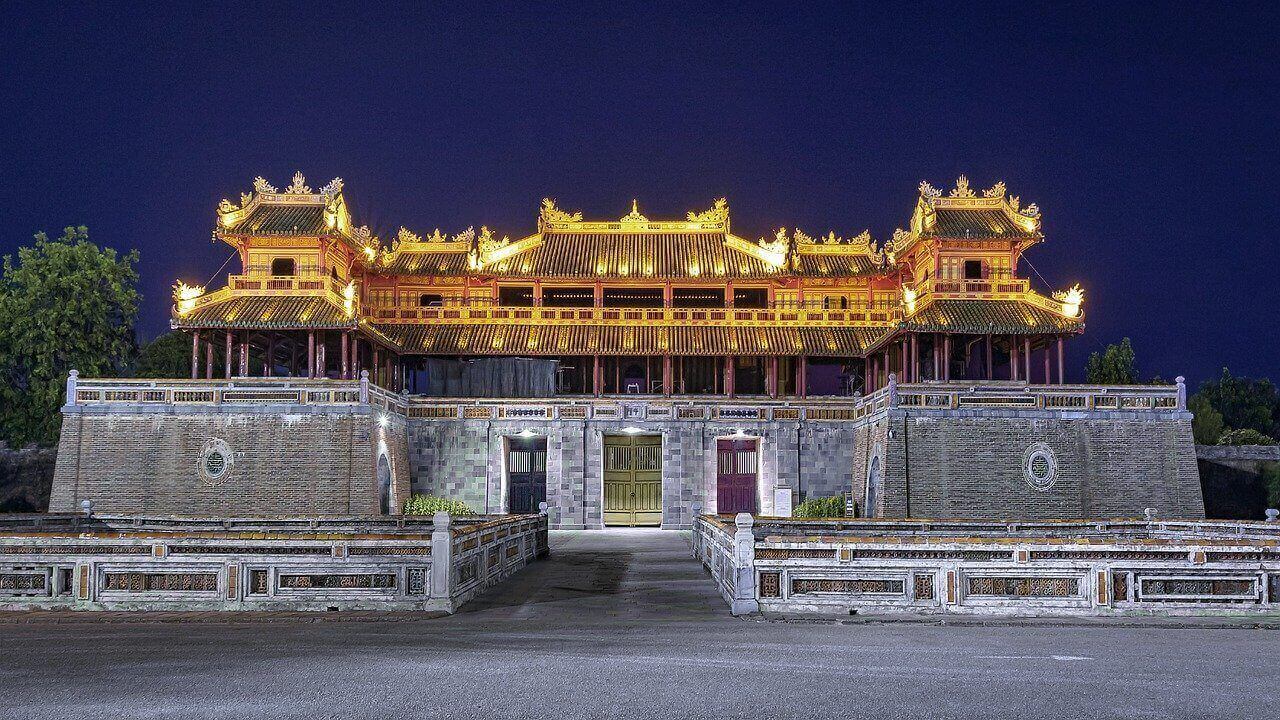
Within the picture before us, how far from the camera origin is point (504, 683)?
9672 millimetres

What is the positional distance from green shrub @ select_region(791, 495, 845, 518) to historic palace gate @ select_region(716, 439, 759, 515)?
1958mm

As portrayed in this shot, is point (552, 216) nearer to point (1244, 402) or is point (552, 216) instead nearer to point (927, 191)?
point (927, 191)

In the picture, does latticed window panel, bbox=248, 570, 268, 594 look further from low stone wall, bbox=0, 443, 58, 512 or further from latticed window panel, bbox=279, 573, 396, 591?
low stone wall, bbox=0, 443, 58, 512

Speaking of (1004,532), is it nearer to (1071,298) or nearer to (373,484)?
(1071,298)

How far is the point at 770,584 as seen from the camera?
14.6m

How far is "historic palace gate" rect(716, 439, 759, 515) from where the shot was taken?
3616cm

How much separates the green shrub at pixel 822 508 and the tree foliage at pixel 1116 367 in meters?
22.0

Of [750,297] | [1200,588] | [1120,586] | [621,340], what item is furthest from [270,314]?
[1200,588]

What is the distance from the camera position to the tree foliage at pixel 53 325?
38.5 metres

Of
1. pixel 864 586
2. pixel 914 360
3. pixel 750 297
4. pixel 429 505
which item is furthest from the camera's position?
pixel 750 297

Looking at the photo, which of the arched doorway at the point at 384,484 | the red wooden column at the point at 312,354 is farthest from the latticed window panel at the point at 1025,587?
the red wooden column at the point at 312,354

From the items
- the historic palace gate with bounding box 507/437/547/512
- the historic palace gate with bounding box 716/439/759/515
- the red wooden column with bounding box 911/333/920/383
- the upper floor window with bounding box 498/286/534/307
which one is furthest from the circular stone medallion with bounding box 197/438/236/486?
the red wooden column with bounding box 911/333/920/383

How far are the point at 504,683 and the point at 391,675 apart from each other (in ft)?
3.92

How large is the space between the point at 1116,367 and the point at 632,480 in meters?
26.2
